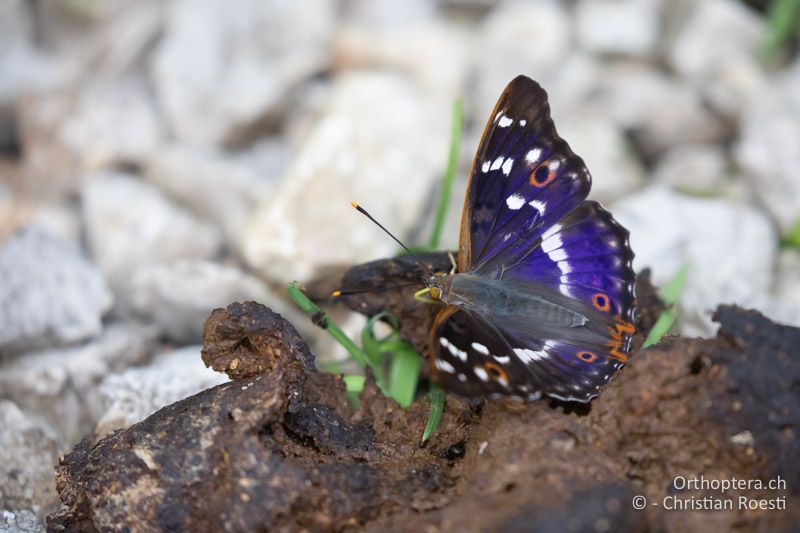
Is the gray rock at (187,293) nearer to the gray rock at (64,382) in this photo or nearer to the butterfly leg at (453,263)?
the gray rock at (64,382)

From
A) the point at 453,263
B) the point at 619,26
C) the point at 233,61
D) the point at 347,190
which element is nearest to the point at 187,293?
the point at 347,190

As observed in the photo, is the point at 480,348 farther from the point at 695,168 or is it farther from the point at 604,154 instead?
the point at 695,168

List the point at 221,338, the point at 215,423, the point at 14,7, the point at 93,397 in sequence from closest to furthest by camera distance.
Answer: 1. the point at 215,423
2. the point at 221,338
3. the point at 93,397
4. the point at 14,7

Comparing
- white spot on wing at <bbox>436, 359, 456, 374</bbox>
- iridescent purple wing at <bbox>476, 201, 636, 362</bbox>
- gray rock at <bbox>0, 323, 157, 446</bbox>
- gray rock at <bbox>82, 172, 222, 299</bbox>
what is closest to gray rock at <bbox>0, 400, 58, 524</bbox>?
gray rock at <bbox>0, 323, 157, 446</bbox>

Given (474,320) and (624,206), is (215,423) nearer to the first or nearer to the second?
(474,320)

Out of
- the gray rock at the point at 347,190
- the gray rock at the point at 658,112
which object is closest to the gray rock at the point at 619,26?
the gray rock at the point at 658,112

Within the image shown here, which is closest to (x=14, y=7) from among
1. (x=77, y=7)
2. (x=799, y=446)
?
(x=77, y=7)

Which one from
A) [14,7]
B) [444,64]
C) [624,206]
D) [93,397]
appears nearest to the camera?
[93,397]
